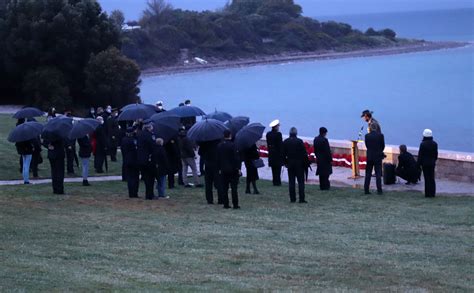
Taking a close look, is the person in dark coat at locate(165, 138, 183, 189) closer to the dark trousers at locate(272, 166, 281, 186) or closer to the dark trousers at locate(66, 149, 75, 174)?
the dark trousers at locate(272, 166, 281, 186)

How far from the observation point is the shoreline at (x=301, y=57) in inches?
4550

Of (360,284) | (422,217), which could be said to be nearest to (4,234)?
(360,284)

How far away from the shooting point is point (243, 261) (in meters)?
13.2

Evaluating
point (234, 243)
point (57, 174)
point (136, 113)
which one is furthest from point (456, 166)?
point (234, 243)

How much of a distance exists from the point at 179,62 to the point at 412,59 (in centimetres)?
3352

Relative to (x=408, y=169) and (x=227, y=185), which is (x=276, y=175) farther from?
(x=227, y=185)

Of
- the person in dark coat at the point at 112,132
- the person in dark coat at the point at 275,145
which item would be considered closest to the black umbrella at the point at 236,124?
the person in dark coat at the point at 275,145

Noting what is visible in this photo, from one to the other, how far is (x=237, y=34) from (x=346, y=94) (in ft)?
144

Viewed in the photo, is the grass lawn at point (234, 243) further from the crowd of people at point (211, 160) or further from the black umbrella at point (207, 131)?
the black umbrella at point (207, 131)

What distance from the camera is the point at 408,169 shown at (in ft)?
77.6

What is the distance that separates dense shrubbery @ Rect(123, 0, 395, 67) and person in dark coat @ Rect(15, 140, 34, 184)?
279 ft

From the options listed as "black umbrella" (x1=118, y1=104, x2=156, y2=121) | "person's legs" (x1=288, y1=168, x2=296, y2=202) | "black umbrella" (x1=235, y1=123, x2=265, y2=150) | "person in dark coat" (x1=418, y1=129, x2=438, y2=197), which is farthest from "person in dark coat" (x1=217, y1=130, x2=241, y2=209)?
"black umbrella" (x1=118, y1=104, x2=156, y2=121)

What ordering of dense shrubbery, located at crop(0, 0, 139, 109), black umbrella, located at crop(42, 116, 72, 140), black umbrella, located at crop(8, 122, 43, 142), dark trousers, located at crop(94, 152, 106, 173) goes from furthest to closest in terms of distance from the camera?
1. dense shrubbery, located at crop(0, 0, 139, 109)
2. dark trousers, located at crop(94, 152, 106, 173)
3. black umbrella, located at crop(8, 122, 43, 142)
4. black umbrella, located at crop(42, 116, 72, 140)

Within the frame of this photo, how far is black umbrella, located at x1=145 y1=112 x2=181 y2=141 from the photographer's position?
2125 cm
